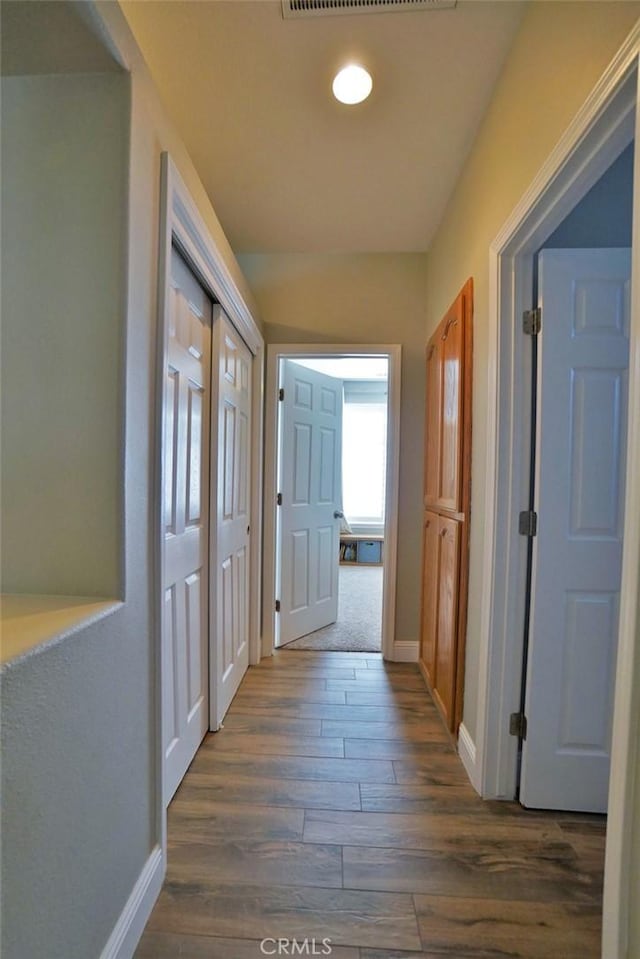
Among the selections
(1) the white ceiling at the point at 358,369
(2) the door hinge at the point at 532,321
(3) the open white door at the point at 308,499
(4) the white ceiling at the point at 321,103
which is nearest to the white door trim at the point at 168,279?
(4) the white ceiling at the point at 321,103

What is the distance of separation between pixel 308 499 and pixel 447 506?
1199 mm

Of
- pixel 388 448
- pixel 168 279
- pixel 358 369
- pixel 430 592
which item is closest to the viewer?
pixel 168 279

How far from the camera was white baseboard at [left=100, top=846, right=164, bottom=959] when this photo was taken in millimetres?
951

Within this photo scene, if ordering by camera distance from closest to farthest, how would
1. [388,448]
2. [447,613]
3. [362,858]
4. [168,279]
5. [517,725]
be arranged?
[168,279]
[362,858]
[517,725]
[447,613]
[388,448]

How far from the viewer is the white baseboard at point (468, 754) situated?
1588 mm

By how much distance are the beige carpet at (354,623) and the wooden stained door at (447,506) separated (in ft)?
1.80

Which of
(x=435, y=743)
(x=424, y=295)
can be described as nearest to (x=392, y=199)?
(x=424, y=295)

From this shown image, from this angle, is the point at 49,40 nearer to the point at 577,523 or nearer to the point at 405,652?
the point at 577,523

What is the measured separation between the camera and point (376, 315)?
8.85 ft

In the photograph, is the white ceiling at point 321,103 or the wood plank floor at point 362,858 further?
the white ceiling at point 321,103

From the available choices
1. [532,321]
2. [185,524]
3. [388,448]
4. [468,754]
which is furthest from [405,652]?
[532,321]

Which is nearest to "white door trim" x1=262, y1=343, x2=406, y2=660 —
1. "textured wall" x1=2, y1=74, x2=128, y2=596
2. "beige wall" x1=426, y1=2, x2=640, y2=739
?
"beige wall" x1=426, y1=2, x2=640, y2=739

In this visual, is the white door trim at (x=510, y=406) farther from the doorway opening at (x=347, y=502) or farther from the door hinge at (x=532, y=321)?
the doorway opening at (x=347, y=502)

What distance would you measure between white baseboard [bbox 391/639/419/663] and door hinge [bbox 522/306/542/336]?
205 cm
